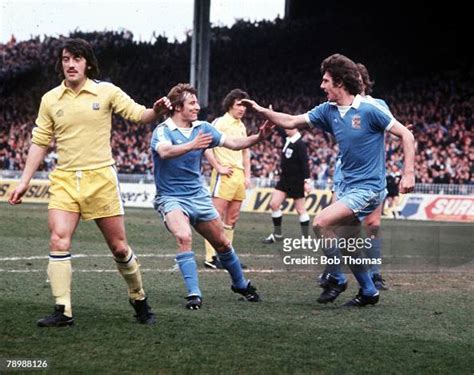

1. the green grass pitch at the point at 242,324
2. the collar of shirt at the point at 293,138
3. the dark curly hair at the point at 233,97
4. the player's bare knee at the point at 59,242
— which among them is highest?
the dark curly hair at the point at 233,97

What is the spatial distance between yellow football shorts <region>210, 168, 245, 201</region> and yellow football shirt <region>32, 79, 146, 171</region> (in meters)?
5.57

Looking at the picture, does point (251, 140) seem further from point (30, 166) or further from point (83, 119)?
point (30, 166)

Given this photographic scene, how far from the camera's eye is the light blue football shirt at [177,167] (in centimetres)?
902

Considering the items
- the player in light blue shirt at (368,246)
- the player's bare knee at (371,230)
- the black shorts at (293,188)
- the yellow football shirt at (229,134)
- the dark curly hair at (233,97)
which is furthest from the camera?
the black shorts at (293,188)

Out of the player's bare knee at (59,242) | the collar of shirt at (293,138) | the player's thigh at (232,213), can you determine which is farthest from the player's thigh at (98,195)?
the collar of shirt at (293,138)

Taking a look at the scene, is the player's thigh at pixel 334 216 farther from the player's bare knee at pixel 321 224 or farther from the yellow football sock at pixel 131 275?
the yellow football sock at pixel 131 275

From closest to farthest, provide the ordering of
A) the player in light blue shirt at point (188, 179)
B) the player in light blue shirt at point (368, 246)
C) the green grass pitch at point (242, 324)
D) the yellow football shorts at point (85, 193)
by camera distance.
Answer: the green grass pitch at point (242, 324) → the yellow football shorts at point (85, 193) → the player in light blue shirt at point (188, 179) → the player in light blue shirt at point (368, 246)

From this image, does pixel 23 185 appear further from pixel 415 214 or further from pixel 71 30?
pixel 71 30

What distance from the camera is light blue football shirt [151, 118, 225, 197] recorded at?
902 cm

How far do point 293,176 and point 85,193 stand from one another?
1016 centimetres

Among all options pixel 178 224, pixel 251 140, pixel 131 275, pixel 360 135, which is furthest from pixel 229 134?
pixel 131 275

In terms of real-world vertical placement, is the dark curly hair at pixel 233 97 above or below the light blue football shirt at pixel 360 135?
above

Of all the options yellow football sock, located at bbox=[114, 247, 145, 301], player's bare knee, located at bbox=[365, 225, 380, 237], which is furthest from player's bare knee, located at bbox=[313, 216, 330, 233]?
yellow football sock, located at bbox=[114, 247, 145, 301]

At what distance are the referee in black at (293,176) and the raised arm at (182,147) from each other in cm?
826
